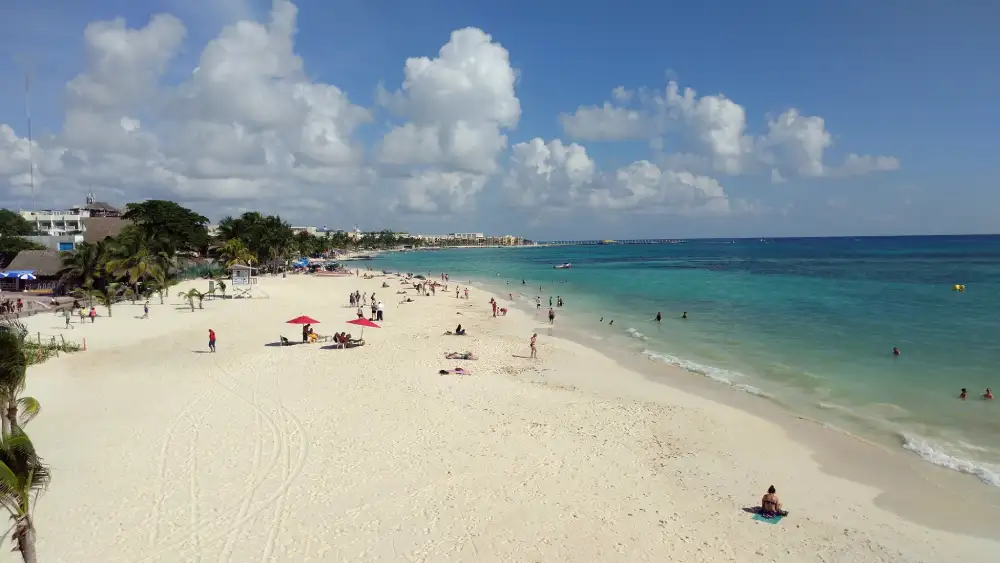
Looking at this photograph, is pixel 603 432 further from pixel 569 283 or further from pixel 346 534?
pixel 569 283

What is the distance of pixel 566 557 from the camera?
26.0 ft

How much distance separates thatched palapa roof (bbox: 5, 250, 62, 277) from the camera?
128 feet

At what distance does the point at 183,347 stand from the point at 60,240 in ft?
Answer: 162

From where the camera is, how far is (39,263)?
39.4 meters

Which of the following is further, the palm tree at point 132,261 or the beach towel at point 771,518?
the palm tree at point 132,261

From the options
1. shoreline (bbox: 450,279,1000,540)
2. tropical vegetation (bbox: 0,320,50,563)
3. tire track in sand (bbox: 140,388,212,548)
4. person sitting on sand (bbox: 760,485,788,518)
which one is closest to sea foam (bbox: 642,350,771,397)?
shoreline (bbox: 450,279,1000,540)

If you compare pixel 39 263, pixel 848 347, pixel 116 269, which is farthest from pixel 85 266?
pixel 848 347

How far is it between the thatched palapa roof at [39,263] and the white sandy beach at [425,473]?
26983 mm

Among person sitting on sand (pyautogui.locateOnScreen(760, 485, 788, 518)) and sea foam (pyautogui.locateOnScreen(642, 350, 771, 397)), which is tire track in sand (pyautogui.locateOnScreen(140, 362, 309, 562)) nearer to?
person sitting on sand (pyautogui.locateOnScreen(760, 485, 788, 518))

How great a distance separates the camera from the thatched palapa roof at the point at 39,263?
1532 inches

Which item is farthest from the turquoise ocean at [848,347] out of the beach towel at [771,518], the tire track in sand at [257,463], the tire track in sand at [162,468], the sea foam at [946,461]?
the tire track in sand at [162,468]

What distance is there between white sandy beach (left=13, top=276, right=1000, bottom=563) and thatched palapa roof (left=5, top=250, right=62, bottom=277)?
27.0m

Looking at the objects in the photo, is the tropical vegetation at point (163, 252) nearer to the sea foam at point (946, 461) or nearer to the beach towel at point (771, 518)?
the beach towel at point (771, 518)

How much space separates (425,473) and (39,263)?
4396 centimetres
